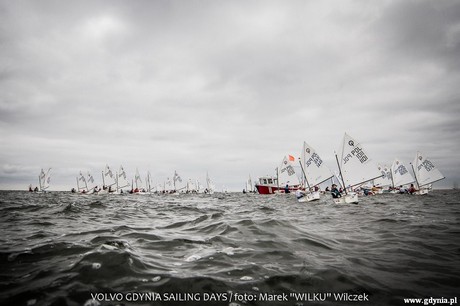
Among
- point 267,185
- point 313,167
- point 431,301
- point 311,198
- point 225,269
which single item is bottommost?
point 267,185

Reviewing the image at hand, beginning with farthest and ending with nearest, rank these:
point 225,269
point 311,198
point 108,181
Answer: point 108,181, point 311,198, point 225,269

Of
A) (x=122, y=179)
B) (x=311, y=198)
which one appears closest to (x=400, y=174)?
(x=311, y=198)

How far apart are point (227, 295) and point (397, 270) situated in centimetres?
380

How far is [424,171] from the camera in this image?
46.4 metres

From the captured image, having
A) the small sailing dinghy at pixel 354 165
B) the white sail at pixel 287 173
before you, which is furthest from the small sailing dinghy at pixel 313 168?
the white sail at pixel 287 173

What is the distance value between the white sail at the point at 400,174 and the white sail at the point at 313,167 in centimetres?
3086

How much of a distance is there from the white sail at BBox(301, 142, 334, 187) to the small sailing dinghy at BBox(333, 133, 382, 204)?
4.38 meters

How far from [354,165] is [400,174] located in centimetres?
3538

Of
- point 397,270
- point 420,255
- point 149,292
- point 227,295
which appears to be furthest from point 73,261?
point 420,255

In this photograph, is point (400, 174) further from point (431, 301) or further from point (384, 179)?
point (431, 301)

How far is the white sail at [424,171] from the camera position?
149ft

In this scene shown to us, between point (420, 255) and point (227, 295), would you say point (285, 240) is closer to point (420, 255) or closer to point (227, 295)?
point (420, 255)

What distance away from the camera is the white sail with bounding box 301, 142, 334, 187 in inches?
1341

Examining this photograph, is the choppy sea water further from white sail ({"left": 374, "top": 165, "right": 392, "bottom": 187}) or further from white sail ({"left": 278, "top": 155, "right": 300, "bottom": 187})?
white sail ({"left": 374, "top": 165, "right": 392, "bottom": 187})
